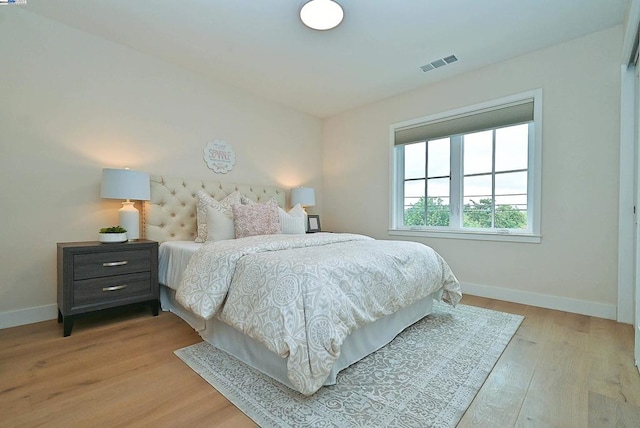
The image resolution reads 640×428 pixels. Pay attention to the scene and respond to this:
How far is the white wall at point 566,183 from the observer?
251cm

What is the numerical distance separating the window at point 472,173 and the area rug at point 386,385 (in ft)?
4.49

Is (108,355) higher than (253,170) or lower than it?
lower

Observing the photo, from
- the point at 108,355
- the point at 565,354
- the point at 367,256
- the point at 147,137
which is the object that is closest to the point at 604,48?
the point at 565,354

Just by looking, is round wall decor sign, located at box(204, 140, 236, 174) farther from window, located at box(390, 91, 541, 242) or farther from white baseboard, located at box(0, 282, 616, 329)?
window, located at box(390, 91, 541, 242)

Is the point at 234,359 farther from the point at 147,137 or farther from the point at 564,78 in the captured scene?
the point at 564,78

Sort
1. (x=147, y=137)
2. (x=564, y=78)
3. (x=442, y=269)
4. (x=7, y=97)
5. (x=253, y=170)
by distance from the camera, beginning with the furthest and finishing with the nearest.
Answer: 1. (x=253, y=170)
2. (x=147, y=137)
3. (x=564, y=78)
4. (x=442, y=269)
5. (x=7, y=97)

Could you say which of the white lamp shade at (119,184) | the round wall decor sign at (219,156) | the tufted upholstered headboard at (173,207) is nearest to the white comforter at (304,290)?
the white lamp shade at (119,184)

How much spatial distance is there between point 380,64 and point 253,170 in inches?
77.3

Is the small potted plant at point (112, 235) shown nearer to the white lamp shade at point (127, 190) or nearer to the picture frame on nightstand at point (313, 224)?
the white lamp shade at point (127, 190)

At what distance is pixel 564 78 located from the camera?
2705 mm

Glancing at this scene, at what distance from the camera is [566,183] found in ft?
8.85

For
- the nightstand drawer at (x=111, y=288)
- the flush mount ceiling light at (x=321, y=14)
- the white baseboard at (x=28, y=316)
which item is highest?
the flush mount ceiling light at (x=321, y=14)

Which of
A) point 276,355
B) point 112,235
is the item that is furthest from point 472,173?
point 112,235

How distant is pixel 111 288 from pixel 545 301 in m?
3.84
